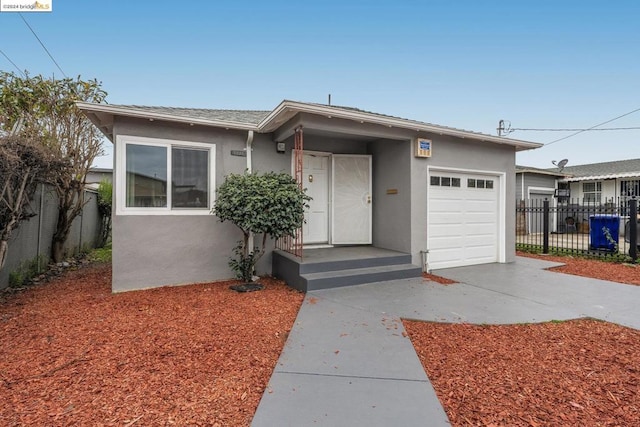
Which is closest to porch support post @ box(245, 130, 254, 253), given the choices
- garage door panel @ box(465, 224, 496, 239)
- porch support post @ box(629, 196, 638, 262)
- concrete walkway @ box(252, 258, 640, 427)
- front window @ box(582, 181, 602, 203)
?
concrete walkway @ box(252, 258, 640, 427)

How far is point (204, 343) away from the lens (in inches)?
121

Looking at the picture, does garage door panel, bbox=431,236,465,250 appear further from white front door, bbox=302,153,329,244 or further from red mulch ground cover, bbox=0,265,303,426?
red mulch ground cover, bbox=0,265,303,426

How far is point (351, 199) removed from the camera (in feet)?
23.1

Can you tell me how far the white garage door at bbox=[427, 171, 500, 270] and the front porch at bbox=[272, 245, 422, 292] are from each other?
1074 mm

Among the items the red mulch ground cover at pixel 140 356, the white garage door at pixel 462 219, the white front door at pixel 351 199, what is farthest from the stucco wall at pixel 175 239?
the white garage door at pixel 462 219

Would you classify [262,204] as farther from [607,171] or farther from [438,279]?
[607,171]

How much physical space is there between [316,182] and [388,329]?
4.11 metres

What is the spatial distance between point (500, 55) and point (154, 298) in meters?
12.4

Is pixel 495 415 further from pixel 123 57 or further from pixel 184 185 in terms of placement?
pixel 123 57

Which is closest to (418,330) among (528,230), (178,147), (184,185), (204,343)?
(204,343)

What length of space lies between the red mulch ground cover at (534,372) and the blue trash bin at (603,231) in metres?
6.31

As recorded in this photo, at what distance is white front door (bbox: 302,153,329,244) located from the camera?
6.78 metres

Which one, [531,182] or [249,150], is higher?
[531,182]

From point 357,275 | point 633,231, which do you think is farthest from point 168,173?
point 633,231
